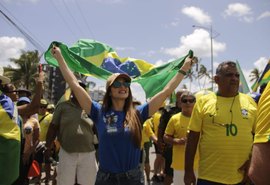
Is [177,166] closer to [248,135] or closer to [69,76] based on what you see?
[248,135]

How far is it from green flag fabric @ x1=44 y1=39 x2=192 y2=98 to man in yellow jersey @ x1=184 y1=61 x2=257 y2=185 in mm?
826

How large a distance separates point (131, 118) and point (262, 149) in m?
1.99

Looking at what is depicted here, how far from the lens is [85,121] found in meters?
5.97

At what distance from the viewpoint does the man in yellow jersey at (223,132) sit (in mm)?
4109

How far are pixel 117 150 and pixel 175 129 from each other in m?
2.57

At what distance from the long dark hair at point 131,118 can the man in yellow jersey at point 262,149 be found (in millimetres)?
1838

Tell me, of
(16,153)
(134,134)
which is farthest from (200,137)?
(16,153)

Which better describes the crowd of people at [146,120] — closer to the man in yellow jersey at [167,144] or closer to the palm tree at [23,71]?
the man in yellow jersey at [167,144]

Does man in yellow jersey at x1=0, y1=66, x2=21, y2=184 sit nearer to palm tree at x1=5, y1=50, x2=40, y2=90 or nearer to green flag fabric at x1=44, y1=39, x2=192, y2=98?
green flag fabric at x1=44, y1=39, x2=192, y2=98

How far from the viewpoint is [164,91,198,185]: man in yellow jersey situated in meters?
5.94

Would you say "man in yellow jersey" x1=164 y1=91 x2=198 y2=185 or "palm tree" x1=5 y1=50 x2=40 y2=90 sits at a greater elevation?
"palm tree" x1=5 y1=50 x2=40 y2=90

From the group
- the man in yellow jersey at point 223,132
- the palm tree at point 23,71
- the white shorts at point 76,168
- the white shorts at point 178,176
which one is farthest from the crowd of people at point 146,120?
the palm tree at point 23,71

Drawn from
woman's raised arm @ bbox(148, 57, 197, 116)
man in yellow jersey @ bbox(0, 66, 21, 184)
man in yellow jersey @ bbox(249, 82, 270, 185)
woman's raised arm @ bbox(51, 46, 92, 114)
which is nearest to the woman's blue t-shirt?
woman's raised arm @ bbox(51, 46, 92, 114)

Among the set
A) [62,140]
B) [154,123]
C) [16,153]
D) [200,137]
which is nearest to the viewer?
[16,153]
